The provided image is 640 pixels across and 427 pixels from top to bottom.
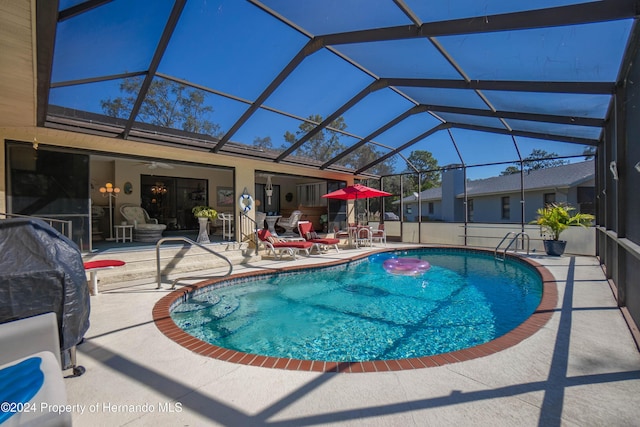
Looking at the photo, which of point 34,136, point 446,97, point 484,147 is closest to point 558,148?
point 484,147

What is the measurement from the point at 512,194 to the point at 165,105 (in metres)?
18.9

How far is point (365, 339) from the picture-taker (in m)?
4.02

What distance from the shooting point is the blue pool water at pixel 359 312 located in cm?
388

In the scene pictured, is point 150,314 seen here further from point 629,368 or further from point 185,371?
point 629,368

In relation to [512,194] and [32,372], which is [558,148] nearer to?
[512,194]

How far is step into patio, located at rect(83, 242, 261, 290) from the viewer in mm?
6141

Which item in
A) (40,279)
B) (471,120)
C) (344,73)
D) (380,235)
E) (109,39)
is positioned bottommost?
(380,235)

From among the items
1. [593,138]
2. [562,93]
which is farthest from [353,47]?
[593,138]

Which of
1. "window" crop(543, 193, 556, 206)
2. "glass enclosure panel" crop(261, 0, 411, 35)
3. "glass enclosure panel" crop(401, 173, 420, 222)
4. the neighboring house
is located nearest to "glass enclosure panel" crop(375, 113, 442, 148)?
"glass enclosure panel" crop(261, 0, 411, 35)

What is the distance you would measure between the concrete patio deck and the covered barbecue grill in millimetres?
539

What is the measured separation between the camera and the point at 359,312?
5.04 metres

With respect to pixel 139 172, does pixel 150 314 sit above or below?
below

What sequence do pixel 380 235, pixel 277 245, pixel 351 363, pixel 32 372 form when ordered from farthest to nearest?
pixel 380 235, pixel 277 245, pixel 351 363, pixel 32 372

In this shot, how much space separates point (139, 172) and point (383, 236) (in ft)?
31.5
